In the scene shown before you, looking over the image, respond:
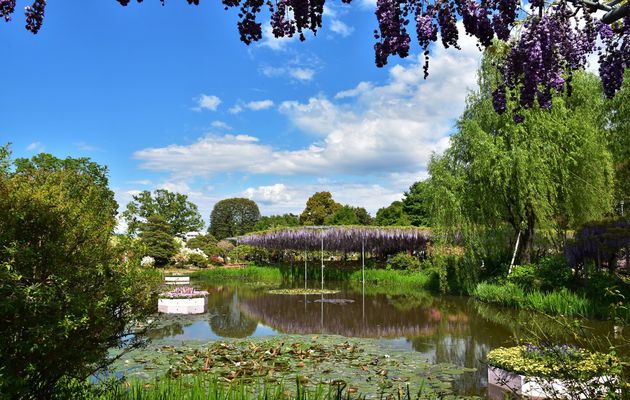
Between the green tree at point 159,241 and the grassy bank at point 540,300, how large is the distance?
2230 cm

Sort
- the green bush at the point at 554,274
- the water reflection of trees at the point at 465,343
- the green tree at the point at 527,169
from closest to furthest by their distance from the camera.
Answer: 1. the water reflection of trees at the point at 465,343
2. the green bush at the point at 554,274
3. the green tree at the point at 527,169

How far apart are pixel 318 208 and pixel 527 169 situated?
123 feet

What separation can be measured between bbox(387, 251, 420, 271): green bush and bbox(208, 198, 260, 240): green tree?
35864 mm

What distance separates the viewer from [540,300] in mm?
12305

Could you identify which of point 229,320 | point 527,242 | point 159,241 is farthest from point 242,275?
point 527,242

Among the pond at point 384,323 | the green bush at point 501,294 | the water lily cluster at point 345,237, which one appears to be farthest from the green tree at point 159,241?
the green bush at point 501,294

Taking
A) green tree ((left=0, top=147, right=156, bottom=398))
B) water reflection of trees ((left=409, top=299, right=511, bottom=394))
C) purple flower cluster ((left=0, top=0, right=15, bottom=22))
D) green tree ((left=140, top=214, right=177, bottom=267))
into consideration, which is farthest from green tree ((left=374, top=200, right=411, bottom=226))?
purple flower cluster ((left=0, top=0, right=15, bottom=22))

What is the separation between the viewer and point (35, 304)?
100 inches

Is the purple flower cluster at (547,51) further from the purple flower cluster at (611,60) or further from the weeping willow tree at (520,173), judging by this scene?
the weeping willow tree at (520,173)

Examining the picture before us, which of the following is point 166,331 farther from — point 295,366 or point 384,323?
point 384,323

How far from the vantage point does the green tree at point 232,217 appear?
2370 inches

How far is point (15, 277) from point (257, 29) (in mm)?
1815

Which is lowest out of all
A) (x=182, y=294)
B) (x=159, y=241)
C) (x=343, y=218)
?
(x=182, y=294)

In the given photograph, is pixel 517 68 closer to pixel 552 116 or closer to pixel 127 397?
pixel 127 397
